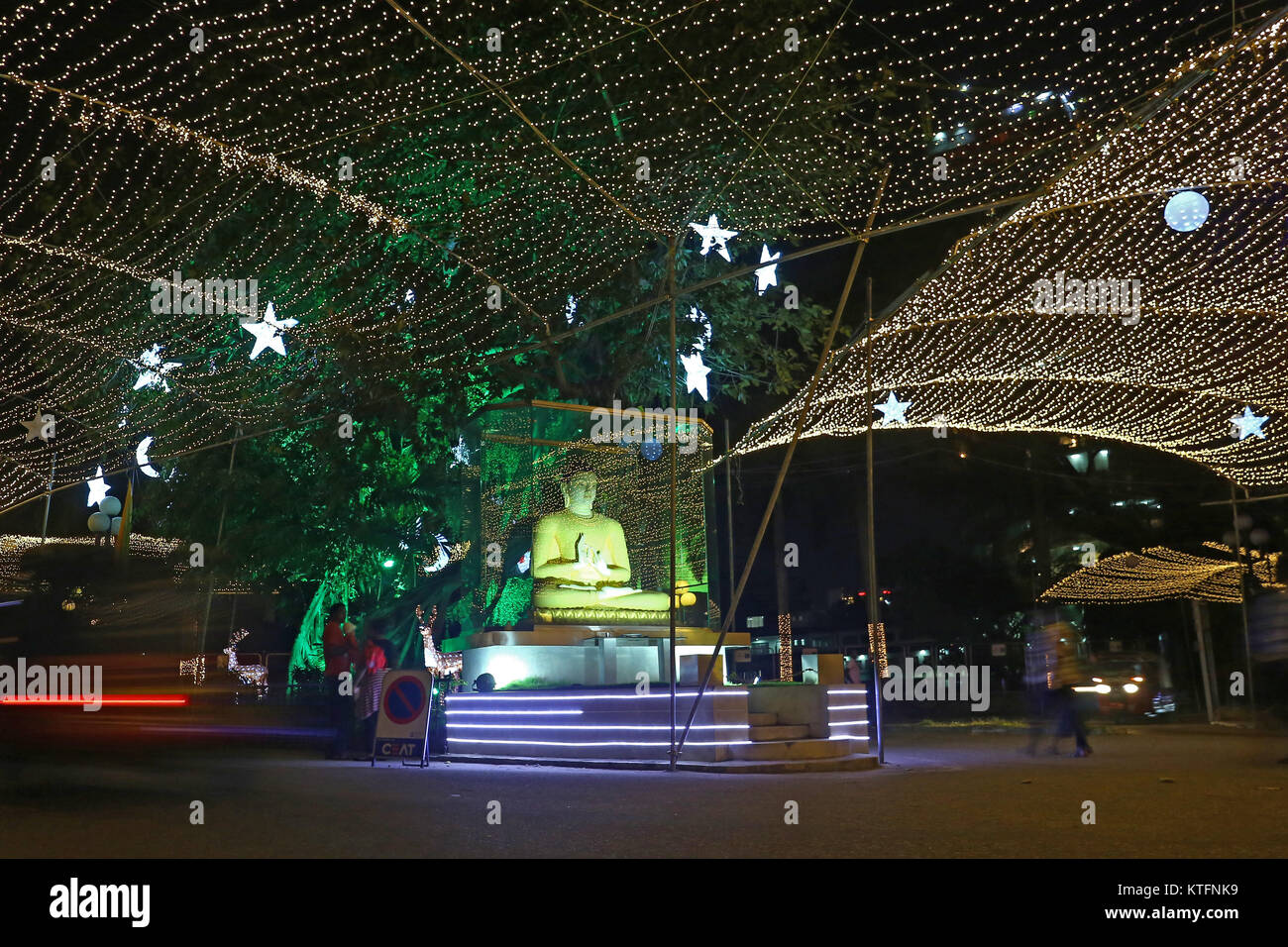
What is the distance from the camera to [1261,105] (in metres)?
8.91

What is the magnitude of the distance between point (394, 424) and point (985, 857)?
14577 millimetres

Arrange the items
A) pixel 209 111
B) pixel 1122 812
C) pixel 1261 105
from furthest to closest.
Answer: pixel 209 111 < pixel 1261 105 < pixel 1122 812

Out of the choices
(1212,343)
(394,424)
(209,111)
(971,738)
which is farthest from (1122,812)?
(394,424)

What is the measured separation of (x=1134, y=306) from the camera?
491 inches

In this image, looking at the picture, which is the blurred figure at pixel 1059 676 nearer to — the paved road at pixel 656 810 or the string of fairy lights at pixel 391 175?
the paved road at pixel 656 810

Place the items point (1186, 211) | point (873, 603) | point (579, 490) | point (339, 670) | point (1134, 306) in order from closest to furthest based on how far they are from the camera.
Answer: point (1186, 211) < point (1134, 306) < point (873, 603) < point (339, 670) < point (579, 490)

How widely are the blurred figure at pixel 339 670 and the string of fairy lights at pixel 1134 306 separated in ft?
23.5

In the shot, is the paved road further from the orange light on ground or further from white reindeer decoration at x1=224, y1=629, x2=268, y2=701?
white reindeer decoration at x1=224, y1=629, x2=268, y2=701

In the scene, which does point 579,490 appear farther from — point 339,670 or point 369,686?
point 369,686

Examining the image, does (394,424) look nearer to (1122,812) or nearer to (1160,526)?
(1122,812)

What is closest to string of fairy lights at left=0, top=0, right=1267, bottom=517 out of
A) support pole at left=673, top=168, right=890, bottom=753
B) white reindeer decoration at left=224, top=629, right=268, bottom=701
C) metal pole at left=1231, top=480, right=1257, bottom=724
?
support pole at left=673, top=168, right=890, bottom=753

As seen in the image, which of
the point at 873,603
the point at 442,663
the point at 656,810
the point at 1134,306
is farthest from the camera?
the point at 442,663

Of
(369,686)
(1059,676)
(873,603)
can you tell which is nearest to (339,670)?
(369,686)

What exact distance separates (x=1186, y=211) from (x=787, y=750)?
6.87 meters
